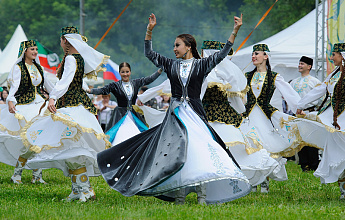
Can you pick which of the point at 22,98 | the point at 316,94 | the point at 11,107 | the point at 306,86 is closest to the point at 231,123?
the point at 316,94

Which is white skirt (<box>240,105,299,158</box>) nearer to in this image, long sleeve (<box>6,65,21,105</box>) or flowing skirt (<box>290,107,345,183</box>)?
flowing skirt (<box>290,107,345,183</box>)

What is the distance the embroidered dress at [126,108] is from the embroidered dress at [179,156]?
1.91 meters

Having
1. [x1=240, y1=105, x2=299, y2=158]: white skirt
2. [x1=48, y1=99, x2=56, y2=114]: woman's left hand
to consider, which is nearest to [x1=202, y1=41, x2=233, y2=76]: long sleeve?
[x1=48, y1=99, x2=56, y2=114]: woman's left hand

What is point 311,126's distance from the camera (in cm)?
705

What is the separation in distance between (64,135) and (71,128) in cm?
10

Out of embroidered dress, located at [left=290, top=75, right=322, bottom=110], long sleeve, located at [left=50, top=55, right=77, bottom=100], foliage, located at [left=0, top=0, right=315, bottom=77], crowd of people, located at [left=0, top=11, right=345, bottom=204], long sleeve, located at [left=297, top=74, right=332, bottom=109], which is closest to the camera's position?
crowd of people, located at [left=0, top=11, right=345, bottom=204]

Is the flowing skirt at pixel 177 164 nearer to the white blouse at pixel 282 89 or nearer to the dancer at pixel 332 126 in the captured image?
the dancer at pixel 332 126

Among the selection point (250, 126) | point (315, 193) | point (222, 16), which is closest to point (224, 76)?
point (250, 126)

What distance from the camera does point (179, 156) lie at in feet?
17.5

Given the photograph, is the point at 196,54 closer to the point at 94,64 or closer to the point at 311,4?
the point at 94,64

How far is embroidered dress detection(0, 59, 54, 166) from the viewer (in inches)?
309

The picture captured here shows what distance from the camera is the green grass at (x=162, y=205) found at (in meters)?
5.00

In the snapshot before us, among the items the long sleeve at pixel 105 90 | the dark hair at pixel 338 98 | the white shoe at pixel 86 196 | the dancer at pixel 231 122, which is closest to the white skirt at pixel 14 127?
the long sleeve at pixel 105 90

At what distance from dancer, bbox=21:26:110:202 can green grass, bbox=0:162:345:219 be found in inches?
15.8
